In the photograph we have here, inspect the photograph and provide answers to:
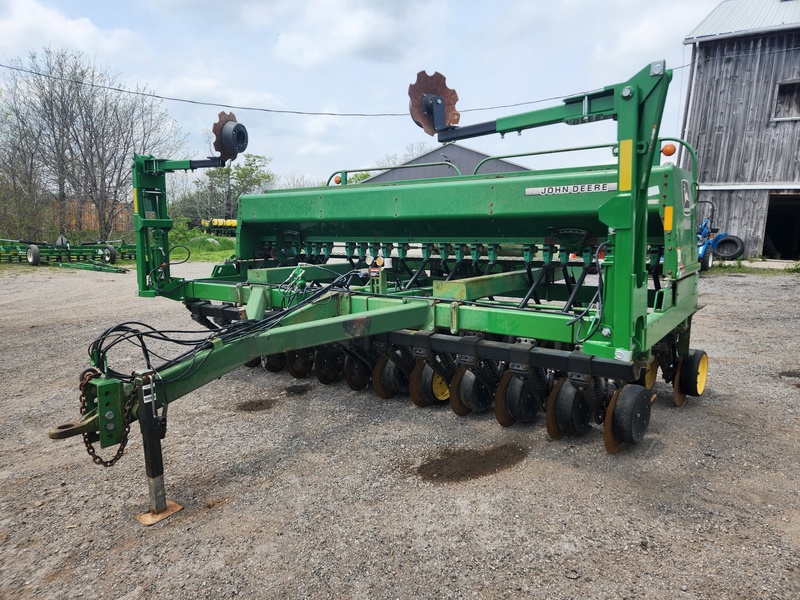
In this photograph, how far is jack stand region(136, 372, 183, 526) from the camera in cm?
247

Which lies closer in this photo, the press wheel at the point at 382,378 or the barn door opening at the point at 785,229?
the press wheel at the point at 382,378

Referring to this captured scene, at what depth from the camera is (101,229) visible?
22.2m

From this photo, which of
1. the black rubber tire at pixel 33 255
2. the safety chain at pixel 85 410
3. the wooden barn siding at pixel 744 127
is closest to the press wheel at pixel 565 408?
the safety chain at pixel 85 410

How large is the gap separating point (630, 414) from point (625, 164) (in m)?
1.43

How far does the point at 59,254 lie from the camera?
15234 millimetres

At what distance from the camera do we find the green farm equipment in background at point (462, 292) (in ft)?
8.89

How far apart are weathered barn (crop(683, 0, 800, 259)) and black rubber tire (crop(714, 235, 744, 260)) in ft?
1.45

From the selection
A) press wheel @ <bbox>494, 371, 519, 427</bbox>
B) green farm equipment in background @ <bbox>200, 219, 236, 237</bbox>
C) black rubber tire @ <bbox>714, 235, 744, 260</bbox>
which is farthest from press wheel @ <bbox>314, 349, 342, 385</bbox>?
green farm equipment in background @ <bbox>200, 219, 236, 237</bbox>

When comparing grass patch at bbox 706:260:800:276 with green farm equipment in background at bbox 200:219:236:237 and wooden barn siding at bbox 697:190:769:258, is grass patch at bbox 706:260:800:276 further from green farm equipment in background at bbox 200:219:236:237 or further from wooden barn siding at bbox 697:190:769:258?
green farm equipment in background at bbox 200:219:236:237

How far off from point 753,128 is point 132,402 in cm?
1655

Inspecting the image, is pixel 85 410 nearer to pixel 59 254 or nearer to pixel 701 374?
pixel 701 374

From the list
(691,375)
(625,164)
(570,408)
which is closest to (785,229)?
(691,375)

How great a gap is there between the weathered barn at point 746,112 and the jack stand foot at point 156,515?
1602cm

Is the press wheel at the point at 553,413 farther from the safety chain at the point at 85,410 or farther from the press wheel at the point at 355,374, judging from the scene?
the safety chain at the point at 85,410
